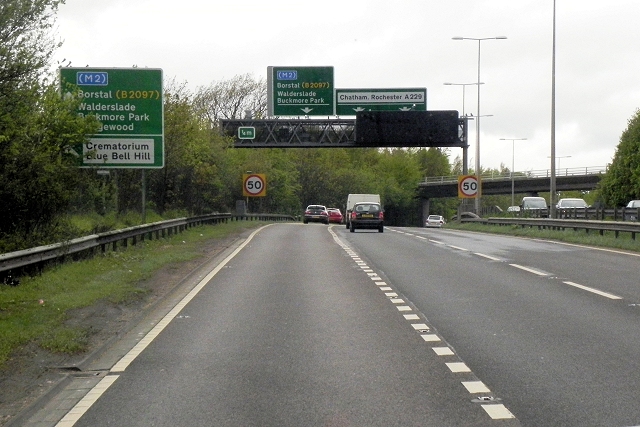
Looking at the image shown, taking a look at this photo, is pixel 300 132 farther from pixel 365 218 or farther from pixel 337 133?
pixel 365 218

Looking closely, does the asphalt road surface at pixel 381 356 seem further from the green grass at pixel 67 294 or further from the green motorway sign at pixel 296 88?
the green motorway sign at pixel 296 88

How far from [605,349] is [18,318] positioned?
6832mm

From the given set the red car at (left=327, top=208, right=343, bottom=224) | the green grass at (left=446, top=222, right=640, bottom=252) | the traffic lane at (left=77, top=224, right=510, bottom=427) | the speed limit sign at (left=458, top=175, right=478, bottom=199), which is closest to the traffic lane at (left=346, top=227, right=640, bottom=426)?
the traffic lane at (left=77, top=224, right=510, bottom=427)

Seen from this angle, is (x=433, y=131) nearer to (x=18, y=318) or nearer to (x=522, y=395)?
(x=18, y=318)

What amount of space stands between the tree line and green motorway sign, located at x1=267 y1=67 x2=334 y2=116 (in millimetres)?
4038

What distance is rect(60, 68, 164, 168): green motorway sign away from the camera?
28.8 m

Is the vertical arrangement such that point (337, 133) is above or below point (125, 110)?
above

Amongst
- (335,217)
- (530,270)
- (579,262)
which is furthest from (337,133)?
(335,217)

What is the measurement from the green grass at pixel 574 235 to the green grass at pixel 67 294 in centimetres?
1223

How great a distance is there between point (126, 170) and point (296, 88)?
38.1ft

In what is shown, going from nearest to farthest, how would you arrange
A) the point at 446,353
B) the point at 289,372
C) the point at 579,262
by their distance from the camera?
1. the point at 289,372
2. the point at 446,353
3. the point at 579,262

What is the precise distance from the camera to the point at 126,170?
39.1 m

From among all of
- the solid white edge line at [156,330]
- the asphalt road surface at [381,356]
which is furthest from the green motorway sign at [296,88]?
the asphalt road surface at [381,356]

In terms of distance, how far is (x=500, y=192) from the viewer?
100812 millimetres
